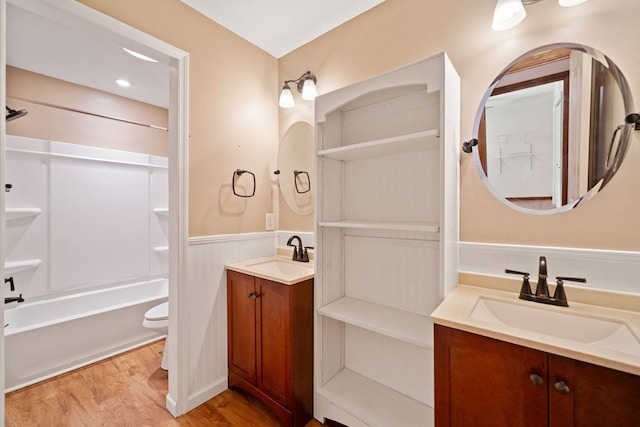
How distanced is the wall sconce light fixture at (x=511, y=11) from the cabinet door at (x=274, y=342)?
1.61 m

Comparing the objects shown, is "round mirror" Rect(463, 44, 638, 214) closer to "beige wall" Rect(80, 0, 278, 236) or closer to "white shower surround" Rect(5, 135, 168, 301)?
"beige wall" Rect(80, 0, 278, 236)

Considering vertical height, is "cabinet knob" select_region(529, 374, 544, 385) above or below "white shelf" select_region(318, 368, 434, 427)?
above

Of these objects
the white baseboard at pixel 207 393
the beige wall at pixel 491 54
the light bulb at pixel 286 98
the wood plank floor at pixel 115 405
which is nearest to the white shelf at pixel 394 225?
the beige wall at pixel 491 54

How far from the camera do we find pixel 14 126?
2.26 m

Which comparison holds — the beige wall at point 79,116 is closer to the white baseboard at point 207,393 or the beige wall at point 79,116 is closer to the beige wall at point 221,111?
the beige wall at point 221,111

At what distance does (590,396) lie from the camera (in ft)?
2.41

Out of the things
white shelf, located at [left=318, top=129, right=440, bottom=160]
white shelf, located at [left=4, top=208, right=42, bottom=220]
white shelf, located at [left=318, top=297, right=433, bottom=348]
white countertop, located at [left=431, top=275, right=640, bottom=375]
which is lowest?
white shelf, located at [left=318, top=297, right=433, bottom=348]

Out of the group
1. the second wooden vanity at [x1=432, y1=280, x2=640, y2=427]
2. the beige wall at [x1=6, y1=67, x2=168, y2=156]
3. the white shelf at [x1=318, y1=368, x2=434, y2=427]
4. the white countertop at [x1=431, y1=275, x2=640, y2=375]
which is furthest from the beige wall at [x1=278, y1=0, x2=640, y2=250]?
the beige wall at [x1=6, y1=67, x2=168, y2=156]

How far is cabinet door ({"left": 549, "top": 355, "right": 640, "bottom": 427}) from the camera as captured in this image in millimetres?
691

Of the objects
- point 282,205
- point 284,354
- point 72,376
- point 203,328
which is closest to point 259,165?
point 282,205

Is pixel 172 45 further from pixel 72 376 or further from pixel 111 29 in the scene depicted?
pixel 72 376

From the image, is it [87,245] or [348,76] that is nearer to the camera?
[348,76]

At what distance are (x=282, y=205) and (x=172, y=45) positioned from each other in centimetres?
129

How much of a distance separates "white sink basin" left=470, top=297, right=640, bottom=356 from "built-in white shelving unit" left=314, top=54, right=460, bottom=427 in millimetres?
192
